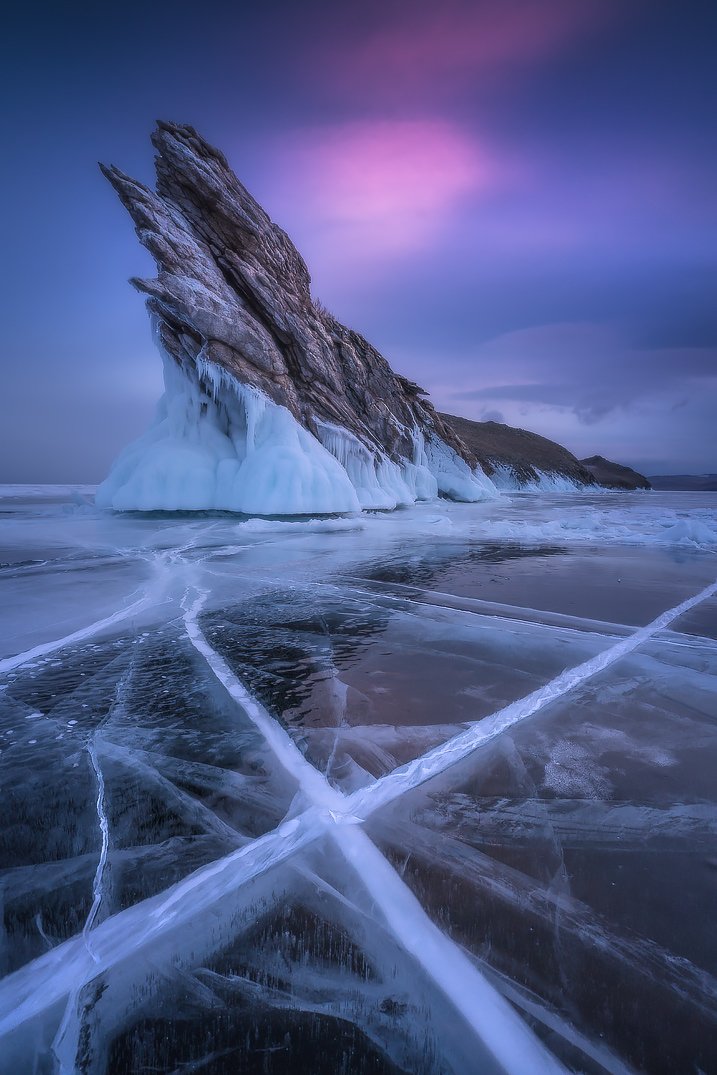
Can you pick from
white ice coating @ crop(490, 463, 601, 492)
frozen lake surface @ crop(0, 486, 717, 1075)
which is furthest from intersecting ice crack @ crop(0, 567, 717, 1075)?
white ice coating @ crop(490, 463, 601, 492)

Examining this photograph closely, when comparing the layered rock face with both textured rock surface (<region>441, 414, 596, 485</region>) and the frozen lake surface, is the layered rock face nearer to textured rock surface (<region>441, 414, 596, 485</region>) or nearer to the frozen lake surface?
the frozen lake surface

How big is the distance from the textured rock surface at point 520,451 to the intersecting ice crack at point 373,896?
170 feet

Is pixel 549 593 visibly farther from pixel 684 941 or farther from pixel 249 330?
pixel 249 330

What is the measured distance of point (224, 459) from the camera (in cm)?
1452

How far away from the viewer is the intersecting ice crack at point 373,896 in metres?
0.88

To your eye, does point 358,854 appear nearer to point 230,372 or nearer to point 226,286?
point 230,372

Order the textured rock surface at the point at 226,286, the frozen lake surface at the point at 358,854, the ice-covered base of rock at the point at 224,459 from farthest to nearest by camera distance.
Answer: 1. the textured rock surface at the point at 226,286
2. the ice-covered base of rock at the point at 224,459
3. the frozen lake surface at the point at 358,854

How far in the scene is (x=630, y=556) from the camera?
7016 millimetres

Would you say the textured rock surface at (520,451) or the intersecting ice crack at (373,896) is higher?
the textured rock surface at (520,451)

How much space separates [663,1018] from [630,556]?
7.14 m

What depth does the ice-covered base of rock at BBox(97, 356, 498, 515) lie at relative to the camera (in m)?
13.0

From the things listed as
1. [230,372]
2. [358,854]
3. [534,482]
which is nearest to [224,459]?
[230,372]

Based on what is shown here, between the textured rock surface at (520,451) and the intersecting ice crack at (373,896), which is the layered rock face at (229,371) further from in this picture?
the textured rock surface at (520,451)

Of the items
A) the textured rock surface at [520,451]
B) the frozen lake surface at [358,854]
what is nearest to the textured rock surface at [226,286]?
the frozen lake surface at [358,854]
